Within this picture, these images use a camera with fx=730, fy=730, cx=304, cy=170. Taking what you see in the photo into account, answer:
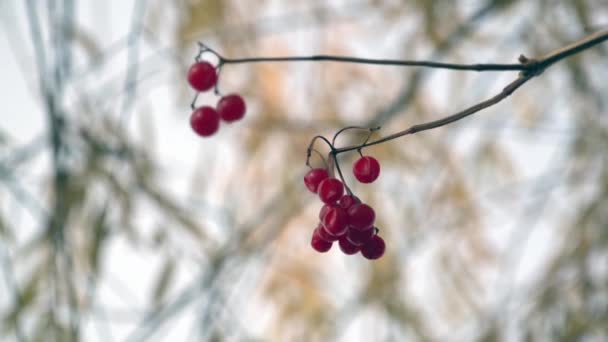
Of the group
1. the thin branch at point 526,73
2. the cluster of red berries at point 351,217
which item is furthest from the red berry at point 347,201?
the thin branch at point 526,73

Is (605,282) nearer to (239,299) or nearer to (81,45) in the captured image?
(239,299)

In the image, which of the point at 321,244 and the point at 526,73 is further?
the point at 321,244

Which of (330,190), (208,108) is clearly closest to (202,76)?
(208,108)

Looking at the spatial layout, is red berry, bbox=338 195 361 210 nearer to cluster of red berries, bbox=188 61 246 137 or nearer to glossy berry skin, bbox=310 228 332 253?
glossy berry skin, bbox=310 228 332 253

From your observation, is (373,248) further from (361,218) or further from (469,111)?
(469,111)

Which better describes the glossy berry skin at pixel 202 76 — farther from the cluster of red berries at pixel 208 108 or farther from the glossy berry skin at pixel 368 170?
the glossy berry skin at pixel 368 170

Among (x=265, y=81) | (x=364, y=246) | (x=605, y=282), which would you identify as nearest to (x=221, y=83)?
(x=265, y=81)
